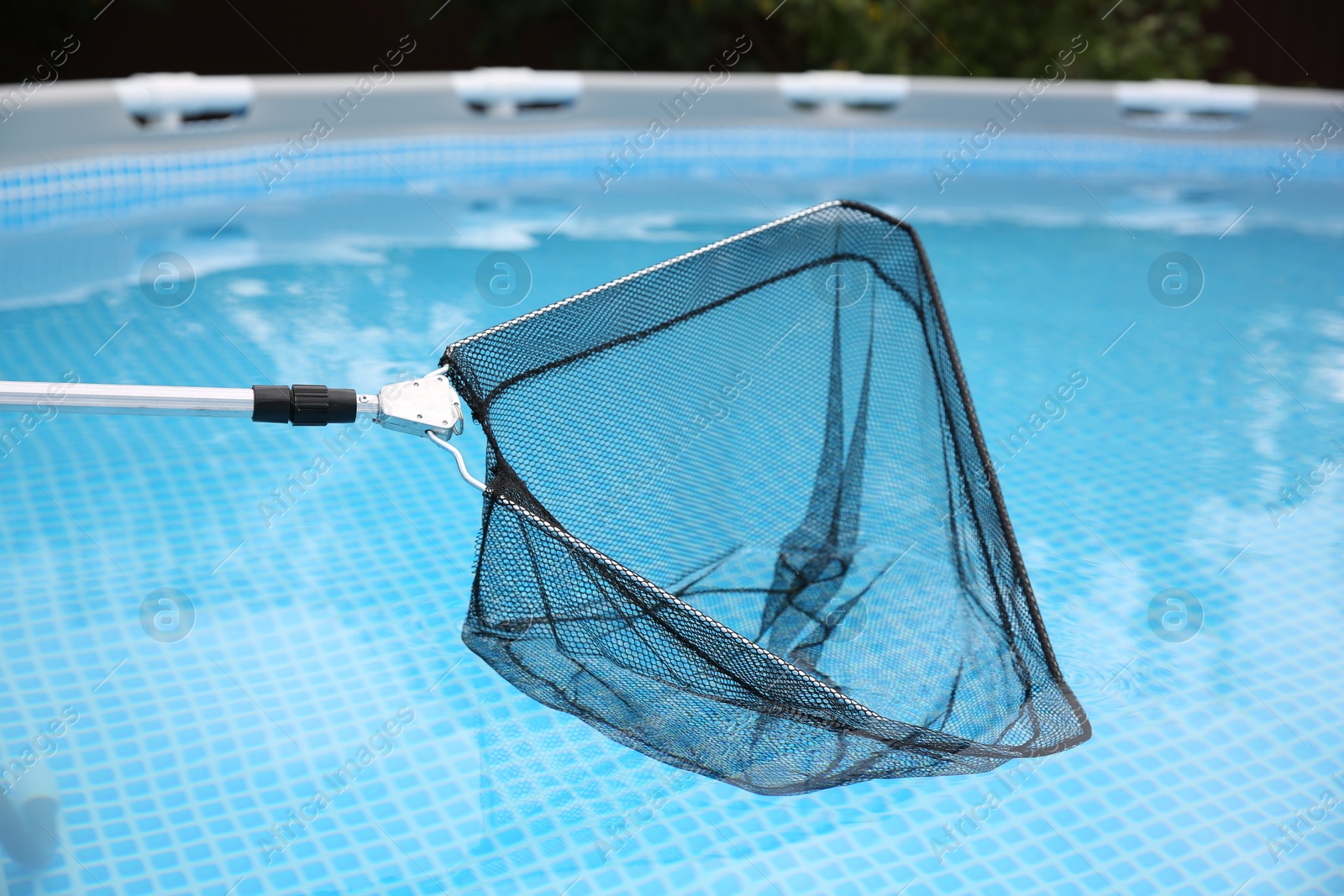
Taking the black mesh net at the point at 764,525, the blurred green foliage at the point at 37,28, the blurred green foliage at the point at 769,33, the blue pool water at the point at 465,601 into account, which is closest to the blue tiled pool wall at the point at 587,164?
the blue pool water at the point at 465,601

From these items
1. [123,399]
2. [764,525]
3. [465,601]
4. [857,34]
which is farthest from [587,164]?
[123,399]

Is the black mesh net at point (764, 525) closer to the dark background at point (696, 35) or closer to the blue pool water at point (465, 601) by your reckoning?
the blue pool water at point (465, 601)

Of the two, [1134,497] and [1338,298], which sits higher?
[1134,497]

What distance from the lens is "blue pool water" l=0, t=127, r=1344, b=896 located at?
2.18 metres

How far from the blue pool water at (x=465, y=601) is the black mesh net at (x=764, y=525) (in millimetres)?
343

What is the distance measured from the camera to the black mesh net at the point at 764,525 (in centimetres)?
180

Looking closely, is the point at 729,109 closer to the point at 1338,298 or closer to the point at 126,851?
the point at 1338,298

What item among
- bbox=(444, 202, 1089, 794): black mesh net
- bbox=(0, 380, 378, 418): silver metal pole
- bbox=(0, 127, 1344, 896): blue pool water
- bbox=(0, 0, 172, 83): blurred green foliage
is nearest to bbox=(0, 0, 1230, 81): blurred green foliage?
bbox=(0, 0, 172, 83): blurred green foliage

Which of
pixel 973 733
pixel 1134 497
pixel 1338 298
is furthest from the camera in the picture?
pixel 1338 298

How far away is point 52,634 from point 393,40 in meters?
7.06

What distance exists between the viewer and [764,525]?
7.93 ft

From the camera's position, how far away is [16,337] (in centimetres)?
392

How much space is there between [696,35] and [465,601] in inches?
247

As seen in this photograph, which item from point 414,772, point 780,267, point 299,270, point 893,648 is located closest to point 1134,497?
point 893,648
